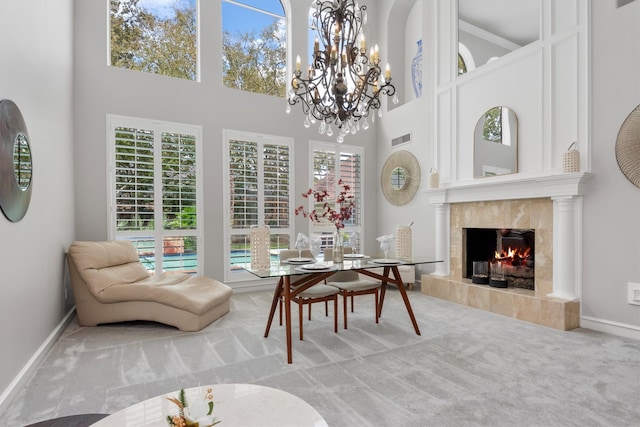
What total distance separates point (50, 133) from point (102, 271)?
1.40 meters

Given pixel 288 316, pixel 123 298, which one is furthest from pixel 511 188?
pixel 123 298

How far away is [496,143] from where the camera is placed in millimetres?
4047

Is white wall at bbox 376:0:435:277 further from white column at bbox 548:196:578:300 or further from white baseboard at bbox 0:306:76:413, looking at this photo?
white baseboard at bbox 0:306:76:413

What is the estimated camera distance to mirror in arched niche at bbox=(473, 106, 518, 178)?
390cm

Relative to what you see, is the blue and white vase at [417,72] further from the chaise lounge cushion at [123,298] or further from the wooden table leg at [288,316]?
the chaise lounge cushion at [123,298]

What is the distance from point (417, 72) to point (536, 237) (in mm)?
→ 3531

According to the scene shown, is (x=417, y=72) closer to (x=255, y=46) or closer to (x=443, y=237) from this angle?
(x=255, y=46)

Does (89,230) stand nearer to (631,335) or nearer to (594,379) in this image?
(594,379)

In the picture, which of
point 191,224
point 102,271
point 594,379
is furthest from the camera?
point 191,224

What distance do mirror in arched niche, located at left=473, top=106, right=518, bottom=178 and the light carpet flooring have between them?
1776mm

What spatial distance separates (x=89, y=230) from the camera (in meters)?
4.03

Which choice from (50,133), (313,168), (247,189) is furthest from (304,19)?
(50,133)

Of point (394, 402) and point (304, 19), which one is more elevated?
point (304, 19)

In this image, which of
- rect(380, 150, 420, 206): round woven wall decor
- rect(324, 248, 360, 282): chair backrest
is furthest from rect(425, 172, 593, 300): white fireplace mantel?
rect(324, 248, 360, 282): chair backrest
